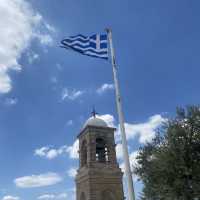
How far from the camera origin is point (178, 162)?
1861cm

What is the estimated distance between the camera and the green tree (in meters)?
18.5

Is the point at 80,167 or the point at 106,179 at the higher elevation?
the point at 80,167

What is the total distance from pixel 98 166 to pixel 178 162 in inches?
729

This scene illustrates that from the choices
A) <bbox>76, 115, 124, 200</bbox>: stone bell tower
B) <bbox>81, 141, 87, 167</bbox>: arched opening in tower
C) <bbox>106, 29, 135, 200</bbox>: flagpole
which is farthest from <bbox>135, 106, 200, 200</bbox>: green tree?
A: <bbox>81, 141, 87, 167</bbox>: arched opening in tower

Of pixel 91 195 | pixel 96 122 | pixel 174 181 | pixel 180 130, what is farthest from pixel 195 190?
pixel 96 122

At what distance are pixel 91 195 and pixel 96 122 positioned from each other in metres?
9.48

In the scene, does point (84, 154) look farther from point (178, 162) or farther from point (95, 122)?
point (178, 162)

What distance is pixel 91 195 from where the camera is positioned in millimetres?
34406

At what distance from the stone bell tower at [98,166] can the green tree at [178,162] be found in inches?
575

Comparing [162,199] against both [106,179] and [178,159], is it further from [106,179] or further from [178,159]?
[106,179]

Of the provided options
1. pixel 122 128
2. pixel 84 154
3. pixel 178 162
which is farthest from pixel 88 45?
pixel 84 154

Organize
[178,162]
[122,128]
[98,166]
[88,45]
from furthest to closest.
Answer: [98,166] < [178,162] < [88,45] < [122,128]

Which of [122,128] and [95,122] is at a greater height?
[95,122]

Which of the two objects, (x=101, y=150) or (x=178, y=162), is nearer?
(x=178, y=162)
